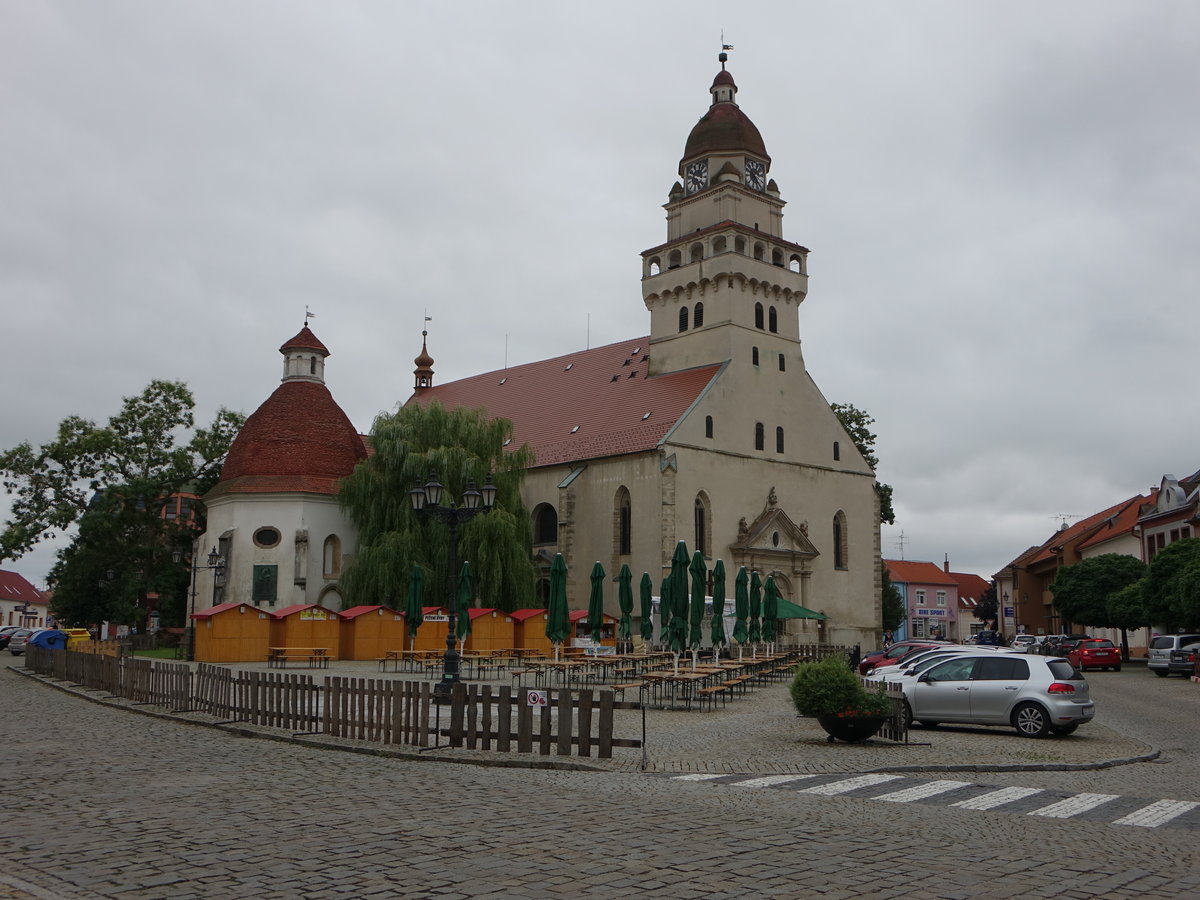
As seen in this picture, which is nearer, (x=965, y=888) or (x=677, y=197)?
(x=965, y=888)

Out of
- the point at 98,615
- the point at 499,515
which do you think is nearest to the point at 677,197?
the point at 499,515

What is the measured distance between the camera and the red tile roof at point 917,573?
108625 millimetres

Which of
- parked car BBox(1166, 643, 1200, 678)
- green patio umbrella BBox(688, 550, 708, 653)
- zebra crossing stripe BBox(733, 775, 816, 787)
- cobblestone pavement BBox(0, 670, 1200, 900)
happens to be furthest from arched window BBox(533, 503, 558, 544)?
zebra crossing stripe BBox(733, 775, 816, 787)

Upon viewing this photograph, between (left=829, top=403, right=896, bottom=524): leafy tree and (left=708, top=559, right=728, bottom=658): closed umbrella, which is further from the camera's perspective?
(left=829, top=403, right=896, bottom=524): leafy tree

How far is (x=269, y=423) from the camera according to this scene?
49375mm

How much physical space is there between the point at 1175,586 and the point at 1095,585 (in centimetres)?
1438

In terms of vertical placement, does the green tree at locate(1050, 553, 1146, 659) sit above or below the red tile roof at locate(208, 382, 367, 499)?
below

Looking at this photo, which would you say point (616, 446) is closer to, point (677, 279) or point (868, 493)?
point (677, 279)

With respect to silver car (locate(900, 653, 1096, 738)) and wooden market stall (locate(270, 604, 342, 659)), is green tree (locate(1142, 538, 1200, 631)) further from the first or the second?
wooden market stall (locate(270, 604, 342, 659))

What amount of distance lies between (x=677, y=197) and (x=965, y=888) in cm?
4958

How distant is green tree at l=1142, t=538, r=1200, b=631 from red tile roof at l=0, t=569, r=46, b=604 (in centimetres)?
10779

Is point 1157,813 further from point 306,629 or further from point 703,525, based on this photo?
point 703,525

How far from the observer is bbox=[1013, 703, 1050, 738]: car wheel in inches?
652

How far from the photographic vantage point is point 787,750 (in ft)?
47.2
